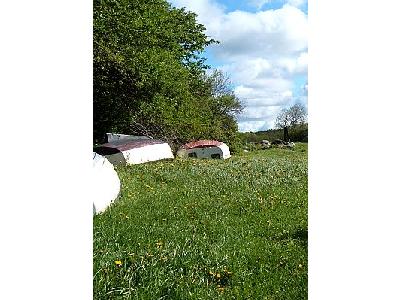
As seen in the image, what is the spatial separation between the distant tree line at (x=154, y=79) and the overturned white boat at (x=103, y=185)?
15.8ft

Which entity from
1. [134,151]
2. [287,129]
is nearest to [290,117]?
[287,129]

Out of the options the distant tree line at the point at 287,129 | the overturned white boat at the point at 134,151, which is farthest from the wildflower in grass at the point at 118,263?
the distant tree line at the point at 287,129

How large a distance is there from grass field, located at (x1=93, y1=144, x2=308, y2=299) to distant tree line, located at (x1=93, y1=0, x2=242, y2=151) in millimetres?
4121

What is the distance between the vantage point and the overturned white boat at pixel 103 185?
416 centimetres

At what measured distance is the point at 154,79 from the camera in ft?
34.3

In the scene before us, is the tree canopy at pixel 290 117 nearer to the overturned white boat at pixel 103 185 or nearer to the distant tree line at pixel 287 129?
the distant tree line at pixel 287 129

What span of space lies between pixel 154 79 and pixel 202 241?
7.59 m

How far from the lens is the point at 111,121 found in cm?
1155

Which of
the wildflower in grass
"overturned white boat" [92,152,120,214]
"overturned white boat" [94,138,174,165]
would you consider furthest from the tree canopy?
the wildflower in grass

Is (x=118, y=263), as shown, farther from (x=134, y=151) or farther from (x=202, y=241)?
(x=134, y=151)

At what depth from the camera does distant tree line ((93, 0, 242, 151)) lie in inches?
390
